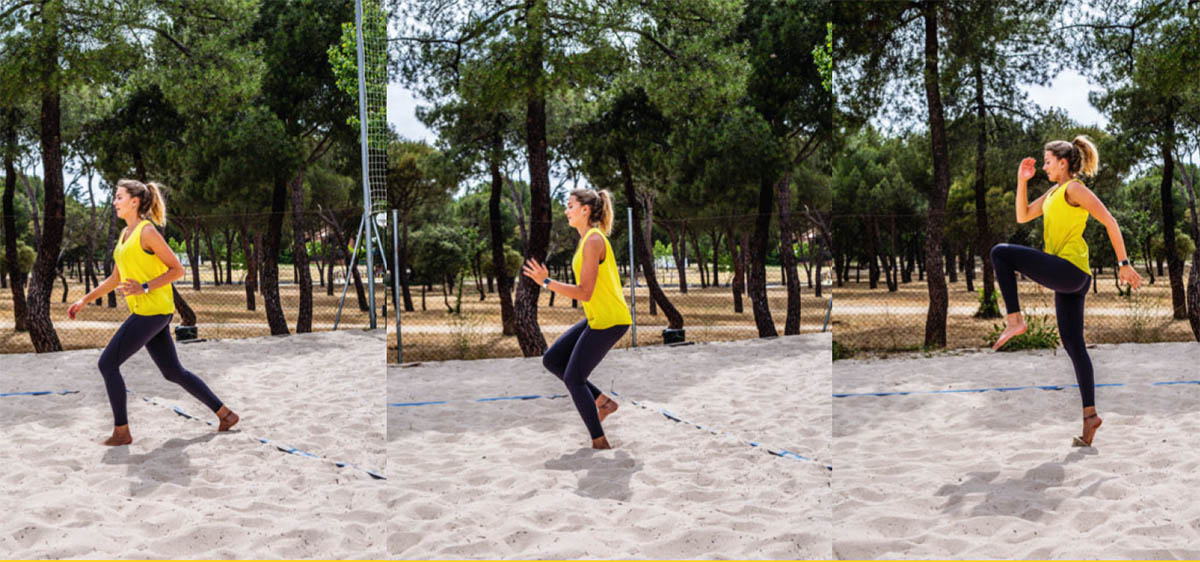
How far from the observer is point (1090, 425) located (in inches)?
160

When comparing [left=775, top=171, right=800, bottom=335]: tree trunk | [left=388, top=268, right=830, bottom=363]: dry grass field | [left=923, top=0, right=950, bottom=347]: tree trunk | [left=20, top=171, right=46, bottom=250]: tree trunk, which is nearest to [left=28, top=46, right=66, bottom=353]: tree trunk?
[left=20, top=171, right=46, bottom=250]: tree trunk

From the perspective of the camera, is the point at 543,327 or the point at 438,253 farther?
the point at 438,253

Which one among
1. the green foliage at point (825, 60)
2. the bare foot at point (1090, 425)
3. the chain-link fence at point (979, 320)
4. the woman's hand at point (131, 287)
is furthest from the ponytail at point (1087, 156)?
the green foliage at point (825, 60)

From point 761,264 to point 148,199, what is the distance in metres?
8.13

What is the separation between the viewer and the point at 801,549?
2754mm

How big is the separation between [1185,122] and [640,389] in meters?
6.92

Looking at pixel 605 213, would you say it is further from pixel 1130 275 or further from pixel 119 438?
pixel 119 438

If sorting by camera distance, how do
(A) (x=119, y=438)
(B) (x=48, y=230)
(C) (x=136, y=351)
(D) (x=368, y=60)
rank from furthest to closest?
(B) (x=48, y=230)
(D) (x=368, y=60)
(A) (x=119, y=438)
(C) (x=136, y=351)

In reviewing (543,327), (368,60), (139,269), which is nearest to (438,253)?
(543,327)

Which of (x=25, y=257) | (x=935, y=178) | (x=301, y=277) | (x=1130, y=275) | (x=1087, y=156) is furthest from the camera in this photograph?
(x=301, y=277)

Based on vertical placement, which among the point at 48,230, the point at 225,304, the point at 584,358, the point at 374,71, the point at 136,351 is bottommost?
the point at 584,358

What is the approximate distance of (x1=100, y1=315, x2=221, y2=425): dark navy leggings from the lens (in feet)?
13.3

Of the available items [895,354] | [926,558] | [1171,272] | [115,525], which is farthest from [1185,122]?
[115,525]

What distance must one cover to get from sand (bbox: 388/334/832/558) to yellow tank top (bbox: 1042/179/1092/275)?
1.33 m
